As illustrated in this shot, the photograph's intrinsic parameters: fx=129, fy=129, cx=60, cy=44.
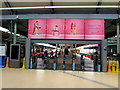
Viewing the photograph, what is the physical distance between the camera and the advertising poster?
8742 millimetres

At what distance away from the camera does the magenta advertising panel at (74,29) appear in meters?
8.64

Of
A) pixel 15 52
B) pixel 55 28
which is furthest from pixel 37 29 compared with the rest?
pixel 15 52

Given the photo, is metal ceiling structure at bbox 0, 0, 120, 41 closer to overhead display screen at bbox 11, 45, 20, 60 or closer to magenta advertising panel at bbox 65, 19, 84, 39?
magenta advertising panel at bbox 65, 19, 84, 39

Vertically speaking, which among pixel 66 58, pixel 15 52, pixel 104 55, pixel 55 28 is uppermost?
pixel 55 28

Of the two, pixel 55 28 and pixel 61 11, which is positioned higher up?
pixel 61 11

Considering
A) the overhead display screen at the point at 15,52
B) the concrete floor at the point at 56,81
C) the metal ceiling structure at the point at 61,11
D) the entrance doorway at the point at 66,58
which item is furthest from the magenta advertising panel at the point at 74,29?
the overhead display screen at the point at 15,52

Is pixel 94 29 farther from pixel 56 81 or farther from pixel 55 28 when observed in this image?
pixel 56 81

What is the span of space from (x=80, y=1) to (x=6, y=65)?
679cm

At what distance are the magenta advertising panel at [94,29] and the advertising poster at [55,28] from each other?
165cm

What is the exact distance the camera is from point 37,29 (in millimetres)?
8883

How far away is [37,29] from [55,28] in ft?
4.09

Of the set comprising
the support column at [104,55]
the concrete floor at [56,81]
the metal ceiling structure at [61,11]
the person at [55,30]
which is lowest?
the concrete floor at [56,81]

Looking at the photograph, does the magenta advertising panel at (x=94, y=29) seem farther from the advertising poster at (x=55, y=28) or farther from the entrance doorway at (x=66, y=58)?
the advertising poster at (x=55, y=28)

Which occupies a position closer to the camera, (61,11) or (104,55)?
(104,55)
